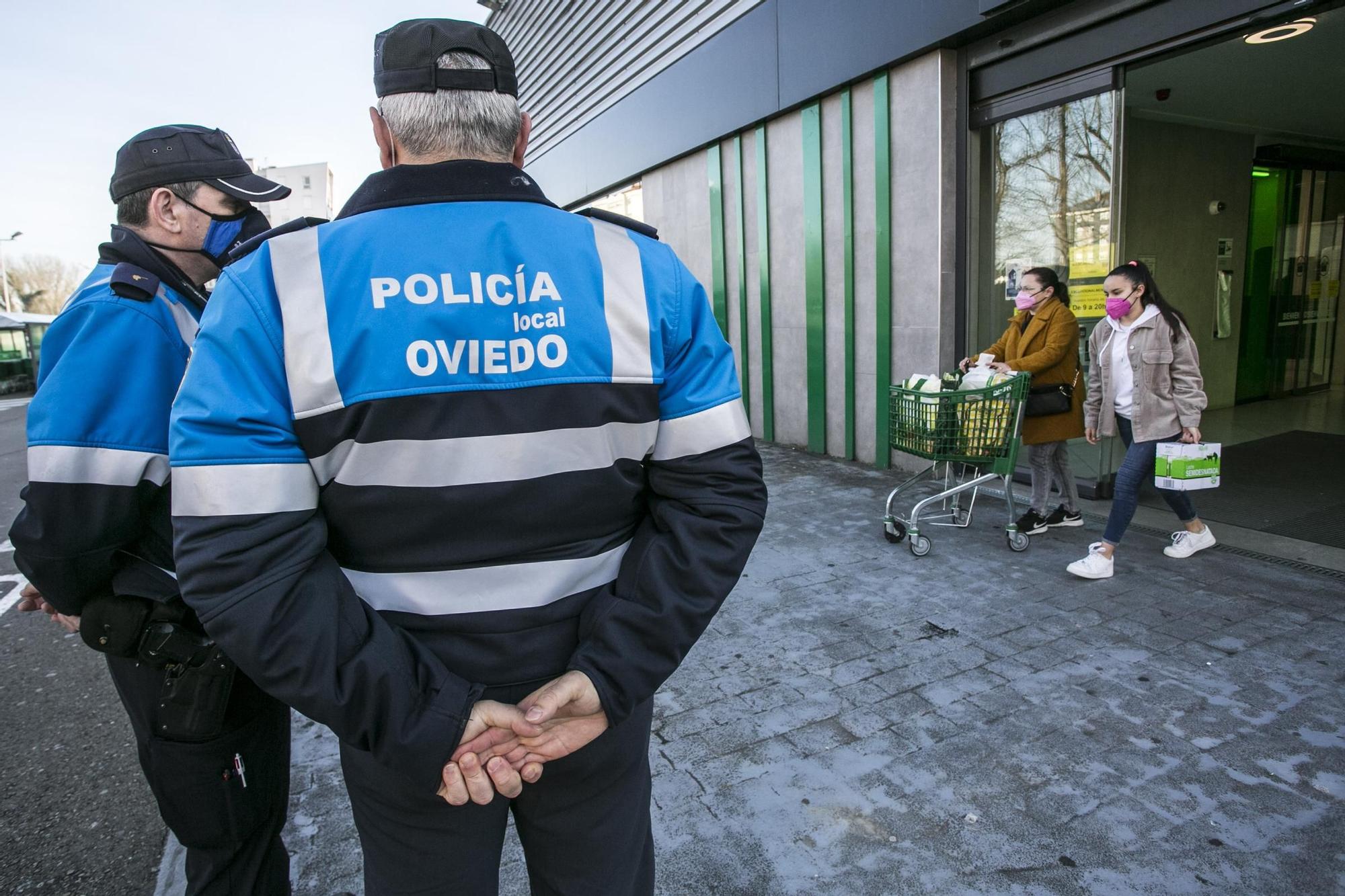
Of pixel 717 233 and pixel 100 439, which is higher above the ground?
pixel 717 233

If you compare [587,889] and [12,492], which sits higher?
[587,889]

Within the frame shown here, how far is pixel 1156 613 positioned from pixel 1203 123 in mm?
8331

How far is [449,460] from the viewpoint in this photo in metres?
1.30

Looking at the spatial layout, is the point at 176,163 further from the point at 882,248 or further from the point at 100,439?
the point at 882,248

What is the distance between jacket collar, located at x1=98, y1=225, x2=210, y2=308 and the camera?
196 centimetres

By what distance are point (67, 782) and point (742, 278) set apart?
8.34 m

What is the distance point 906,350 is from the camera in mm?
7469

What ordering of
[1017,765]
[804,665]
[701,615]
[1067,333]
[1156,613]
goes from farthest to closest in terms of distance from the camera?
[1067,333] < [1156,613] < [804,665] < [1017,765] < [701,615]

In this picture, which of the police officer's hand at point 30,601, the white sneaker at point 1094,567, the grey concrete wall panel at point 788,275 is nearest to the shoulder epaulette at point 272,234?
the police officer's hand at point 30,601

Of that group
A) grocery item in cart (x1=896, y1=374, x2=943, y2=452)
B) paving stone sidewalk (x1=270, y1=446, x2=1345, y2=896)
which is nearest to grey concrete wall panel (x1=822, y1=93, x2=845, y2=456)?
grocery item in cart (x1=896, y1=374, x2=943, y2=452)

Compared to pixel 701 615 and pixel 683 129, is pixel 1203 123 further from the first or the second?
pixel 701 615

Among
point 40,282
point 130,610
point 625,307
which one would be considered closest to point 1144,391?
point 625,307

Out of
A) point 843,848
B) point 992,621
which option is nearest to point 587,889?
point 843,848

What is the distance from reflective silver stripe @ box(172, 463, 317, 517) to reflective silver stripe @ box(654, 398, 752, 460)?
2.13 ft
